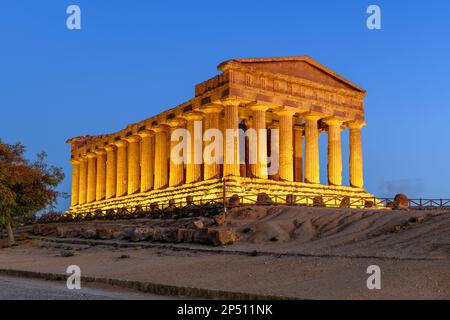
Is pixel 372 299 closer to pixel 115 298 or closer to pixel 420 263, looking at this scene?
pixel 420 263

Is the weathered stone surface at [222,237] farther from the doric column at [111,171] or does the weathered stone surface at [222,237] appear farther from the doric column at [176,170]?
the doric column at [111,171]

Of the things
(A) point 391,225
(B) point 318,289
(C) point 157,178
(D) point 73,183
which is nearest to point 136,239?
(A) point 391,225

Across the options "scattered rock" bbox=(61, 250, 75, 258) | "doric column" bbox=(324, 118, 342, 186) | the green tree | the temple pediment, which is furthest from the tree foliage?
"doric column" bbox=(324, 118, 342, 186)

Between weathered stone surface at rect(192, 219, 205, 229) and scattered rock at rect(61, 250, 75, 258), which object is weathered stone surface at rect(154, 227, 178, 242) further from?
scattered rock at rect(61, 250, 75, 258)

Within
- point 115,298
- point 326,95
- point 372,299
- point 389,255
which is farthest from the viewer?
point 326,95

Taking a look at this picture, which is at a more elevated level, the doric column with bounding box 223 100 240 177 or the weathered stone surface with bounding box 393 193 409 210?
the doric column with bounding box 223 100 240 177

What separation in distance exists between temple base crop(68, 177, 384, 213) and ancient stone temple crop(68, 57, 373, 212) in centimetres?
10

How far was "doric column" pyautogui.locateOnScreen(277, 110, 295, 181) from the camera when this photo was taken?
50781 millimetres

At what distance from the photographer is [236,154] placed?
4797 centimetres

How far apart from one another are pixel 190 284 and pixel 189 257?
303 inches

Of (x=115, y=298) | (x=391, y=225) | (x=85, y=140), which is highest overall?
(x=85, y=140)

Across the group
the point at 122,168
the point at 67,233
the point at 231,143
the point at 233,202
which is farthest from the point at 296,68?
the point at 67,233

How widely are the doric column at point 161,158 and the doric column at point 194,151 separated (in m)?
5.32

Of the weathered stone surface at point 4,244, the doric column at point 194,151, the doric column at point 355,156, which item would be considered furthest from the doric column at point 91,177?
the doric column at point 355,156
